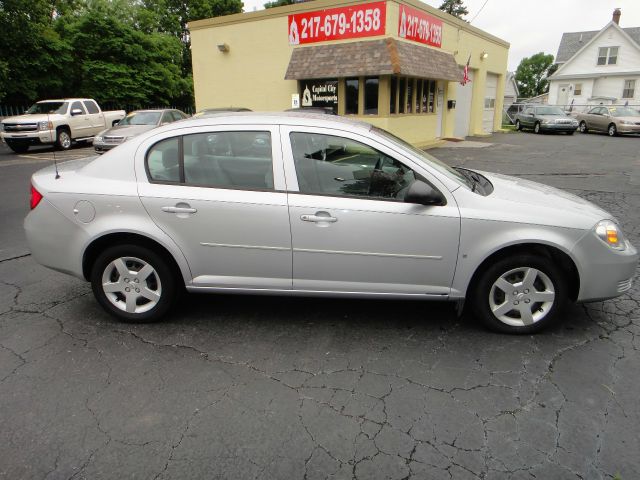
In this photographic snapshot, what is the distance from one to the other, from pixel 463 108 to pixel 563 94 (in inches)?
936

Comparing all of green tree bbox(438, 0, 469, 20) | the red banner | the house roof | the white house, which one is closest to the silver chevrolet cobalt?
the red banner

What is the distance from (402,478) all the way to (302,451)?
528 millimetres

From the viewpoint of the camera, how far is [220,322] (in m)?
3.90

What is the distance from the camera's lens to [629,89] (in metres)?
37.1

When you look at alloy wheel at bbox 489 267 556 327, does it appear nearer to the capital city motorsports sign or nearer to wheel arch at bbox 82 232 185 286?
wheel arch at bbox 82 232 185 286

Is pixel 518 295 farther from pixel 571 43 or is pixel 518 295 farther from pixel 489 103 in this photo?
pixel 571 43

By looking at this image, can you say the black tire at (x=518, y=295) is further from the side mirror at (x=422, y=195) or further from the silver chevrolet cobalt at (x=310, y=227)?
the side mirror at (x=422, y=195)

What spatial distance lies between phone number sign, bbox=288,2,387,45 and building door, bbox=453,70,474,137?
25.8 feet

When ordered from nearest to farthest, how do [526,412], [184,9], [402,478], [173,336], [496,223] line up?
1. [402,478]
2. [526,412]
3. [496,223]
4. [173,336]
5. [184,9]

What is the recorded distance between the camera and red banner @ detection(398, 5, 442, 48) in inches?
610

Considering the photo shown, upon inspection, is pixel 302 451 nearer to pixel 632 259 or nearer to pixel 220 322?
pixel 220 322

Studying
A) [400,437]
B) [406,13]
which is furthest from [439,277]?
[406,13]

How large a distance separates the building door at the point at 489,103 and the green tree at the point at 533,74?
238 feet

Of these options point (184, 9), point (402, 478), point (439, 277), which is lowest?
point (402, 478)
